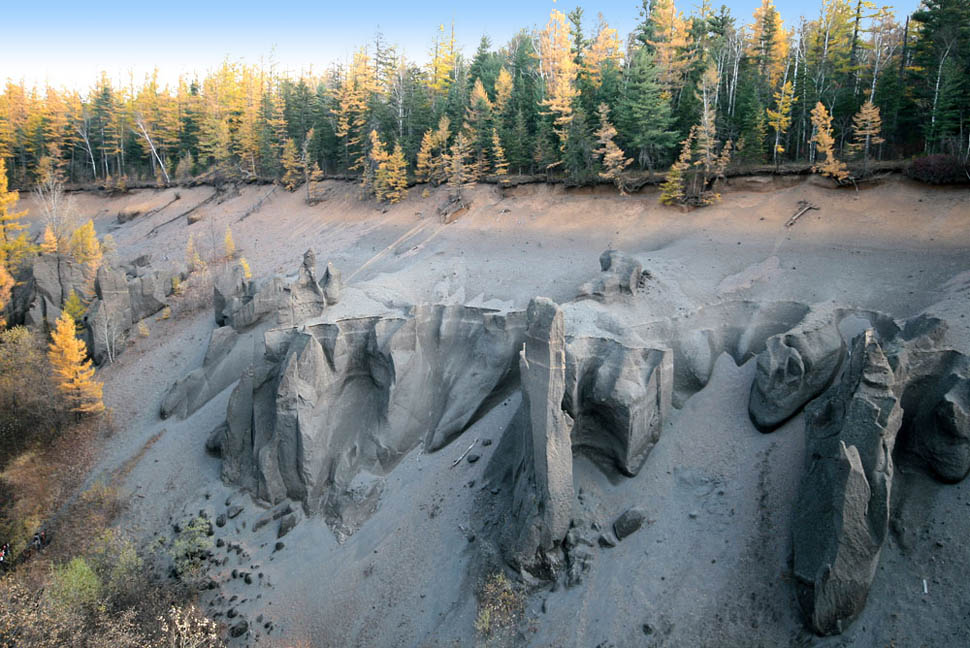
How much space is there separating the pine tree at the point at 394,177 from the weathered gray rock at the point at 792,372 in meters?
32.6

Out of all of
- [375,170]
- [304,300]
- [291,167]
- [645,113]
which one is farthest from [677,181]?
[291,167]

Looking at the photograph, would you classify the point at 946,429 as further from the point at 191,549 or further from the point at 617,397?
the point at 191,549

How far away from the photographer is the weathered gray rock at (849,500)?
40.1 ft

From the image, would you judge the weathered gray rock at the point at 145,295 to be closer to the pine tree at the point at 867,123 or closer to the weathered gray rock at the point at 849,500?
the weathered gray rock at the point at 849,500

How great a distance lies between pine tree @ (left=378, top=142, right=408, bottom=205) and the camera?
142 ft

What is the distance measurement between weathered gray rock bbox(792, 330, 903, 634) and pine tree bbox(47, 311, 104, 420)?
30586mm

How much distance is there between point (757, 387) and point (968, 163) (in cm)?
1858

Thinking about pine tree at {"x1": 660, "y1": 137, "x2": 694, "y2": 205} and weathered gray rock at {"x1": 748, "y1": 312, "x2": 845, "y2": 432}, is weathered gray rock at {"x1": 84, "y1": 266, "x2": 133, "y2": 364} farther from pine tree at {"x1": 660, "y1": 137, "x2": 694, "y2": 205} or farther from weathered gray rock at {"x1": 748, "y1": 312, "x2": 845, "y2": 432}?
weathered gray rock at {"x1": 748, "y1": 312, "x2": 845, "y2": 432}

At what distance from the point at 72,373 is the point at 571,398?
80.3 feet

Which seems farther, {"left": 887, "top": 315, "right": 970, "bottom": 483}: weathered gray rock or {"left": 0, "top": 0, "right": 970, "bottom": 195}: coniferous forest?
{"left": 0, "top": 0, "right": 970, "bottom": 195}: coniferous forest

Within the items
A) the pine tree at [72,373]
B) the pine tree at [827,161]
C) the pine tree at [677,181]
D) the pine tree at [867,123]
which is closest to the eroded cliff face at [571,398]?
the pine tree at [72,373]

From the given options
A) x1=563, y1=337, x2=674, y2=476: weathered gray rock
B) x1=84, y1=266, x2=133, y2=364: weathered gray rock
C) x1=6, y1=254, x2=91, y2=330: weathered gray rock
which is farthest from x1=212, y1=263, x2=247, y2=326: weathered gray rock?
x1=563, y1=337, x2=674, y2=476: weathered gray rock

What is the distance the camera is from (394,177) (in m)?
43.4

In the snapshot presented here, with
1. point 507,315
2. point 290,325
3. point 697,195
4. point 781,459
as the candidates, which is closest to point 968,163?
point 697,195
